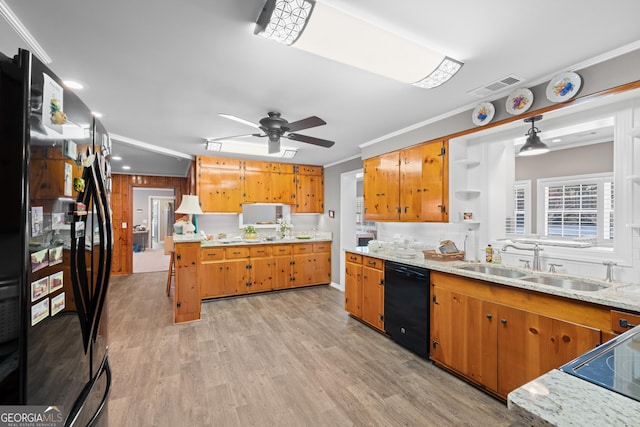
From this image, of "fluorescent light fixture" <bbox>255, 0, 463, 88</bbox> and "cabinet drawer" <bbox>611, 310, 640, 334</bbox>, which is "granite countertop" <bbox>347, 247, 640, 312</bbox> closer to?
"cabinet drawer" <bbox>611, 310, 640, 334</bbox>

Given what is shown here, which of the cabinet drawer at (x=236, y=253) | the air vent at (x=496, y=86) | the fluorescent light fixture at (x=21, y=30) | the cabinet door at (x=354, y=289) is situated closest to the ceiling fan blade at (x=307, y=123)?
the air vent at (x=496, y=86)

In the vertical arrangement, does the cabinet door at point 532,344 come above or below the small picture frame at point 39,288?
below

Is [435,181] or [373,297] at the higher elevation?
[435,181]

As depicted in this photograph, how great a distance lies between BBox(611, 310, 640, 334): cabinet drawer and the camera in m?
1.54

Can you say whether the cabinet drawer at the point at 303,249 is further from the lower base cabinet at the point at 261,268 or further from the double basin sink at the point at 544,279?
the double basin sink at the point at 544,279

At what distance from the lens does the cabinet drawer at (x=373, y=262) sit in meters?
3.44

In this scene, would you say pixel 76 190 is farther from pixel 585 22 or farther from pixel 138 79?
pixel 585 22

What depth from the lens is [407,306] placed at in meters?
3.01

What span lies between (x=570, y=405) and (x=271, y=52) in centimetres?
219

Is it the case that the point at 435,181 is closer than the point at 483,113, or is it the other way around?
the point at 483,113

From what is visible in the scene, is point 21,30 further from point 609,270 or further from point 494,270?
point 609,270

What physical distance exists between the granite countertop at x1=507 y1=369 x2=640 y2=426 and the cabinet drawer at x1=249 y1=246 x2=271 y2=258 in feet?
15.4

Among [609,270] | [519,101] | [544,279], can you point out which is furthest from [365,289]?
[519,101]

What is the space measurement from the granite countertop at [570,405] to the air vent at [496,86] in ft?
7.54
